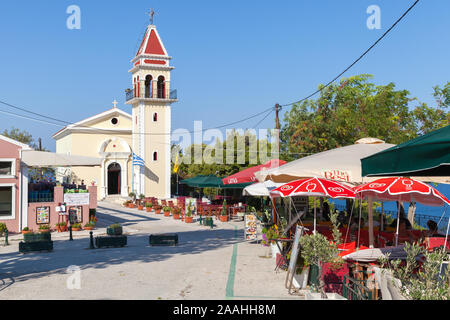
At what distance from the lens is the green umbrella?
4.66 meters

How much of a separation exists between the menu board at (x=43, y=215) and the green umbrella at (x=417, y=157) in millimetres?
18921

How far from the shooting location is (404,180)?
8.60 metres

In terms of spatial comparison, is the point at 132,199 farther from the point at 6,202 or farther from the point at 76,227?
the point at 6,202

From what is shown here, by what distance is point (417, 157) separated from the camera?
5043mm

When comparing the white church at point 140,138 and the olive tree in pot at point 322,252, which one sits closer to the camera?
the olive tree in pot at point 322,252

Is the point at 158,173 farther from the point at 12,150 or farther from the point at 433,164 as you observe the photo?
the point at 433,164

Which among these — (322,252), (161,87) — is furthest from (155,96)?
(322,252)

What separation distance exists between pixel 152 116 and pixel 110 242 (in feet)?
86.7

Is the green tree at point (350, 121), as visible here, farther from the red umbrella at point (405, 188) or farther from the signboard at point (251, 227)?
the red umbrella at point (405, 188)

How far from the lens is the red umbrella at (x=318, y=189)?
32.0ft

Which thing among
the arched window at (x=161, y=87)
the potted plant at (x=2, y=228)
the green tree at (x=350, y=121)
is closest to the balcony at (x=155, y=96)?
the arched window at (x=161, y=87)

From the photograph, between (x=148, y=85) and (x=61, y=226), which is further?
(x=148, y=85)

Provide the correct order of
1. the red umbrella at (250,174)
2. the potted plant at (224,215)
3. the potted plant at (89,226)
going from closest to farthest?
the red umbrella at (250,174) < the potted plant at (89,226) < the potted plant at (224,215)
